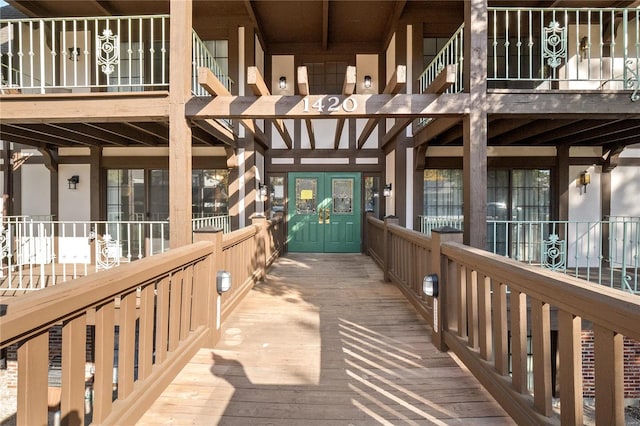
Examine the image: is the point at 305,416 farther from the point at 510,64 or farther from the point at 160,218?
the point at 510,64

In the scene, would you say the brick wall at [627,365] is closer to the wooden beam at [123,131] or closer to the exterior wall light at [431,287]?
the exterior wall light at [431,287]

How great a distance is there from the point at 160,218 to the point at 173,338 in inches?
223

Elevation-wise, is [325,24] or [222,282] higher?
[325,24]

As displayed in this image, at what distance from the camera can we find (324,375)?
103 inches

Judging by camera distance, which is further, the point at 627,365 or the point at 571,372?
the point at 627,365

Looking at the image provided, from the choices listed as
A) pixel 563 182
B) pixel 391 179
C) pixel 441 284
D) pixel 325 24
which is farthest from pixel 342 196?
pixel 441 284

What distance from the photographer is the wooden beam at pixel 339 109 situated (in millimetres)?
3670

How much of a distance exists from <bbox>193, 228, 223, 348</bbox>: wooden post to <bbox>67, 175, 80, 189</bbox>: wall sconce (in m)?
5.86

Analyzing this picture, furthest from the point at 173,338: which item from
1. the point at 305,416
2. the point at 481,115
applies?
the point at 481,115

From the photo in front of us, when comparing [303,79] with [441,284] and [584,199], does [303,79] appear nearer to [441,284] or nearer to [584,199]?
[441,284]

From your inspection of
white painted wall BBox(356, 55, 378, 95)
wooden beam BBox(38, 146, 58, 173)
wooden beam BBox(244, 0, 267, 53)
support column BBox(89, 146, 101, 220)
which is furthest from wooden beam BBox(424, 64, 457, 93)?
wooden beam BBox(38, 146, 58, 173)

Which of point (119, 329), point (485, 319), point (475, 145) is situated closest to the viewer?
point (119, 329)

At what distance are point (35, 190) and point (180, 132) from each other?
6143 mm

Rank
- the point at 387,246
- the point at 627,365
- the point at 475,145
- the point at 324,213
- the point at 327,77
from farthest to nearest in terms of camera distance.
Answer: the point at 324,213 → the point at 327,77 → the point at 387,246 → the point at 627,365 → the point at 475,145
